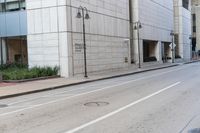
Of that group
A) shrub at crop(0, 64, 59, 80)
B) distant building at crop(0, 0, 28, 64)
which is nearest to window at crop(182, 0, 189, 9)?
distant building at crop(0, 0, 28, 64)

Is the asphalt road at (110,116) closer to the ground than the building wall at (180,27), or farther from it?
closer to the ground

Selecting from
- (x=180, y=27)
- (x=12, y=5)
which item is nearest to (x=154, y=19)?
(x=180, y=27)

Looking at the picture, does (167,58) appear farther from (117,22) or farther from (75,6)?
(75,6)

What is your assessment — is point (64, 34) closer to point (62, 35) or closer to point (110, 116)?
point (62, 35)

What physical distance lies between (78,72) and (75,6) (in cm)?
591

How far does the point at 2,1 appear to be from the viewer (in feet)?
109

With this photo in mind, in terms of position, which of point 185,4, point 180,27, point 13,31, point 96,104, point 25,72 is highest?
point 185,4

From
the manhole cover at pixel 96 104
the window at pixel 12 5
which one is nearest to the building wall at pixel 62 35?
the window at pixel 12 5

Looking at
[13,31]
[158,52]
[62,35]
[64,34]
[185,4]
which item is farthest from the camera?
[185,4]

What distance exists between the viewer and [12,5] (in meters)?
32.9

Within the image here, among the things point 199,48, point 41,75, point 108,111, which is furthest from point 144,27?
→ point 199,48

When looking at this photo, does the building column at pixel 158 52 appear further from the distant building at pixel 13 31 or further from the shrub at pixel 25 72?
the shrub at pixel 25 72

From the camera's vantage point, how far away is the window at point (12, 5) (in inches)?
1267

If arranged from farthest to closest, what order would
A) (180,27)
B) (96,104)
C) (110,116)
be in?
(180,27) → (96,104) → (110,116)
